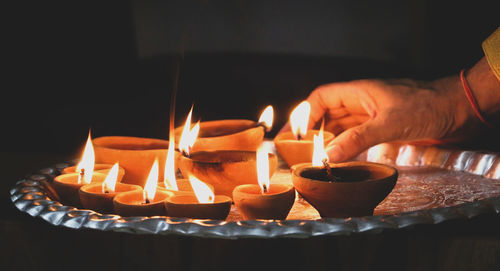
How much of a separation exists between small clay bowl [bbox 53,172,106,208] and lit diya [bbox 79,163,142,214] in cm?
4

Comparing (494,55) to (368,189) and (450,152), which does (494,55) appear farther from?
(368,189)

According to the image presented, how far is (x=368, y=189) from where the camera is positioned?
87 cm

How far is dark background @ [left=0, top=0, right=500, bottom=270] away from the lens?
2.45 m

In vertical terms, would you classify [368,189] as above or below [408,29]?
below

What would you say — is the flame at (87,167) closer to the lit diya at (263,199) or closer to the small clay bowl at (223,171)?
the small clay bowl at (223,171)

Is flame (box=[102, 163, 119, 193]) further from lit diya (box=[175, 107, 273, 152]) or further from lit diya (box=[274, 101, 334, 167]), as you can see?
lit diya (box=[274, 101, 334, 167])

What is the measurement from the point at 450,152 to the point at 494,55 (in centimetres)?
29

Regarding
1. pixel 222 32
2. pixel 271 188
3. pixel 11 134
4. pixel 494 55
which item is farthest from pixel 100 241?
pixel 222 32

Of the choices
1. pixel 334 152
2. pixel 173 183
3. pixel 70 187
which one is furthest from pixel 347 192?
pixel 70 187

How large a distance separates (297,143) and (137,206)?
54 cm

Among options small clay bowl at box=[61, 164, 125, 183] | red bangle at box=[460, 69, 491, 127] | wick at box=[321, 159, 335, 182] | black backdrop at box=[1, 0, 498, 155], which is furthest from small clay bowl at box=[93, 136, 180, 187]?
black backdrop at box=[1, 0, 498, 155]

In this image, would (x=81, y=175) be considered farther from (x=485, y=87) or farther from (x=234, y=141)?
(x=485, y=87)

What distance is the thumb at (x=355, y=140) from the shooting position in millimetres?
1304

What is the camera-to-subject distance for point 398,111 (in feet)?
4.78
